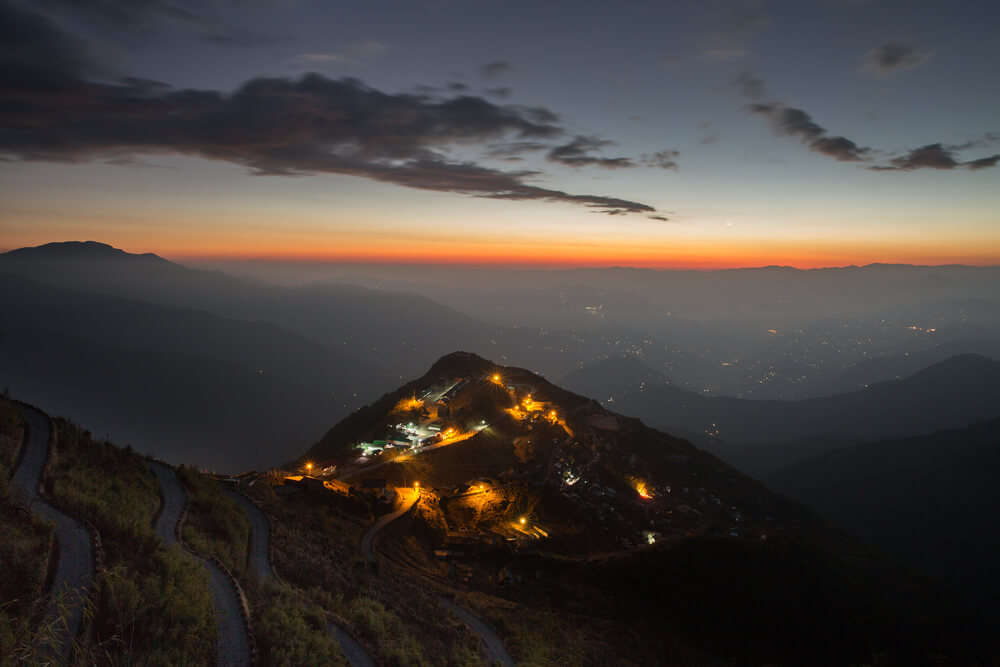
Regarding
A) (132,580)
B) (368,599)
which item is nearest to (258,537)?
(368,599)

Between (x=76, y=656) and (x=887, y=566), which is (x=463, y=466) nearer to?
(x=76, y=656)

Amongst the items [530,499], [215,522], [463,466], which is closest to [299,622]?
[215,522]

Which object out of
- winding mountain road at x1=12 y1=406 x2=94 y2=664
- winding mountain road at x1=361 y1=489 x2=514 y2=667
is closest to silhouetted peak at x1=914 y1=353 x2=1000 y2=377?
winding mountain road at x1=361 y1=489 x2=514 y2=667

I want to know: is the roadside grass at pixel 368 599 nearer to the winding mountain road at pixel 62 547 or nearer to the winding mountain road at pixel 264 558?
the winding mountain road at pixel 264 558

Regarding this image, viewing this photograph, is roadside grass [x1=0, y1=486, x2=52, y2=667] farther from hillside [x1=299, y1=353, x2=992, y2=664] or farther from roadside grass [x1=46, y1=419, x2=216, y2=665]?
hillside [x1=299, y1=353, x2=992, y2=664]

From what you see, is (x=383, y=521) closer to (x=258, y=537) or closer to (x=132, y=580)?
(x=258, y=537)

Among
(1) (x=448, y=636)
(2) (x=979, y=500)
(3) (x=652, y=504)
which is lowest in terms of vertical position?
(2) (x=979, y=500)
